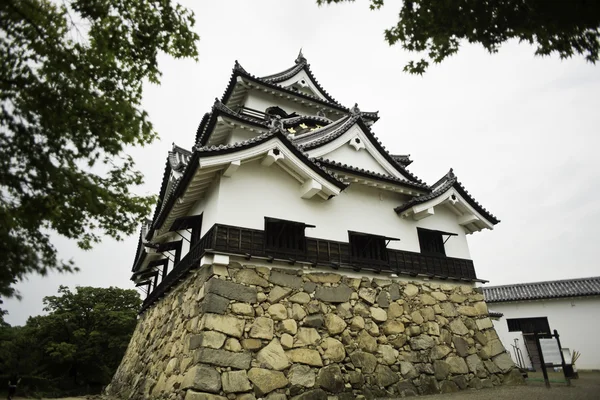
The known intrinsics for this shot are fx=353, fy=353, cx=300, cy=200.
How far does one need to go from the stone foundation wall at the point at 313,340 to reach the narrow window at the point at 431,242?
43.2 inches

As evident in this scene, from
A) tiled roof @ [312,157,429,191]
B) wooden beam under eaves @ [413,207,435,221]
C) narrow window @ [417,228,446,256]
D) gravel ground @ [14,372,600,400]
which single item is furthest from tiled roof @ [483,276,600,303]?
tiled roof @ [312,157,429,191]

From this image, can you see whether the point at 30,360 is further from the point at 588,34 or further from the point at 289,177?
the point at 588,34

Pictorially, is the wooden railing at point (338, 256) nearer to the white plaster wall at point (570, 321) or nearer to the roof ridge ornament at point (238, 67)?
the roof ridge ornament at point (238, 67)

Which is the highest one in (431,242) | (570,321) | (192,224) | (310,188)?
(310,188)

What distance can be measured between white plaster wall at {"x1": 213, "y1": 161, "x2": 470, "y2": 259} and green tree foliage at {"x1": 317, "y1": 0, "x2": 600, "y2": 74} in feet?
16.0

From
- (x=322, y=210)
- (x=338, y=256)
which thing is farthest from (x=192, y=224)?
(x=338, y=256)

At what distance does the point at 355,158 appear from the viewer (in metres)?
11.3

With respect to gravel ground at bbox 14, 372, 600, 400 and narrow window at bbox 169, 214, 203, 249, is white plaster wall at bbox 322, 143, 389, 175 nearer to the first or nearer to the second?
narrow window at bbox 169, 214, 203, 249

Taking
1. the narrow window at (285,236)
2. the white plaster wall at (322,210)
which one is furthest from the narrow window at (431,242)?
the narrow window at (285,236)

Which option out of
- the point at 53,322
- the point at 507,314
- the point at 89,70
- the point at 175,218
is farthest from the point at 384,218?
the point at 53,322

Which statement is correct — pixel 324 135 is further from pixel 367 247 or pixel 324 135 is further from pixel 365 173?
pixel 367 247

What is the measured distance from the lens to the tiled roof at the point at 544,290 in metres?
19.7

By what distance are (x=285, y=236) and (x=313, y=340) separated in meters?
2.47

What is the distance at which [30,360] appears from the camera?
20.7 meters
